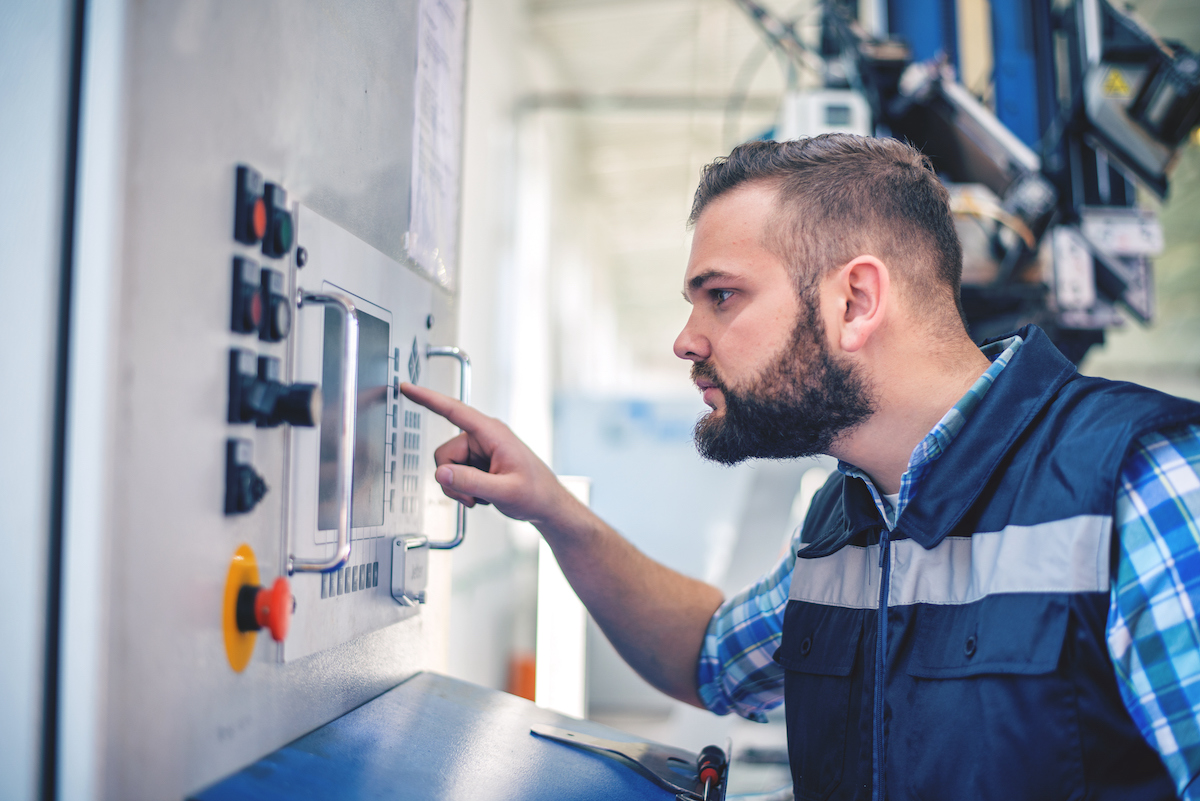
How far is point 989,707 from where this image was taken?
836 millimetres

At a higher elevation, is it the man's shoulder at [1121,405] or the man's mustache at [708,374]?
the man's mustache at [708,374]

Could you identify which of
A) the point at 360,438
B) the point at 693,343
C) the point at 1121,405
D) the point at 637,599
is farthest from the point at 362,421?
the point at 1121,405

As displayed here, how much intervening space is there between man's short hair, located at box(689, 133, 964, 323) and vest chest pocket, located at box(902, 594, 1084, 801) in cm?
39

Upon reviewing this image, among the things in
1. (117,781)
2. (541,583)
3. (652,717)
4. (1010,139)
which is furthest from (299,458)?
(652,717)

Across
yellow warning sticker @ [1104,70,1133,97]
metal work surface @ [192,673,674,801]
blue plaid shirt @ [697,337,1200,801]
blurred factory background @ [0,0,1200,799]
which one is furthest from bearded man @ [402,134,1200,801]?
yellow warning sticker @ [1104,70,1133,97]

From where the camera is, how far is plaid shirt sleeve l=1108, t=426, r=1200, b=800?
2.34 feet

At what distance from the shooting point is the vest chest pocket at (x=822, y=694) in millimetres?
1001

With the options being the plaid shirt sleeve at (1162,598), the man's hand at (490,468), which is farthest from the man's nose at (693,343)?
the plaid shirt sleeve at (1162,598)

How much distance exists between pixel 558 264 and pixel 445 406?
4347 mm

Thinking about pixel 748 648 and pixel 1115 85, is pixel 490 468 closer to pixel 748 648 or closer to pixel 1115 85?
pixel 748 648

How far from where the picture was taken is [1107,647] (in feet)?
2.59

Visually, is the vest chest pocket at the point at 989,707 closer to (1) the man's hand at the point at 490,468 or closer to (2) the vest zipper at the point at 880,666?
(2) the vest zipper at the point at 880,666

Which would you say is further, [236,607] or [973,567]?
[973,567]

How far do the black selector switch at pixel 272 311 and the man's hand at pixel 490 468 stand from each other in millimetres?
277
